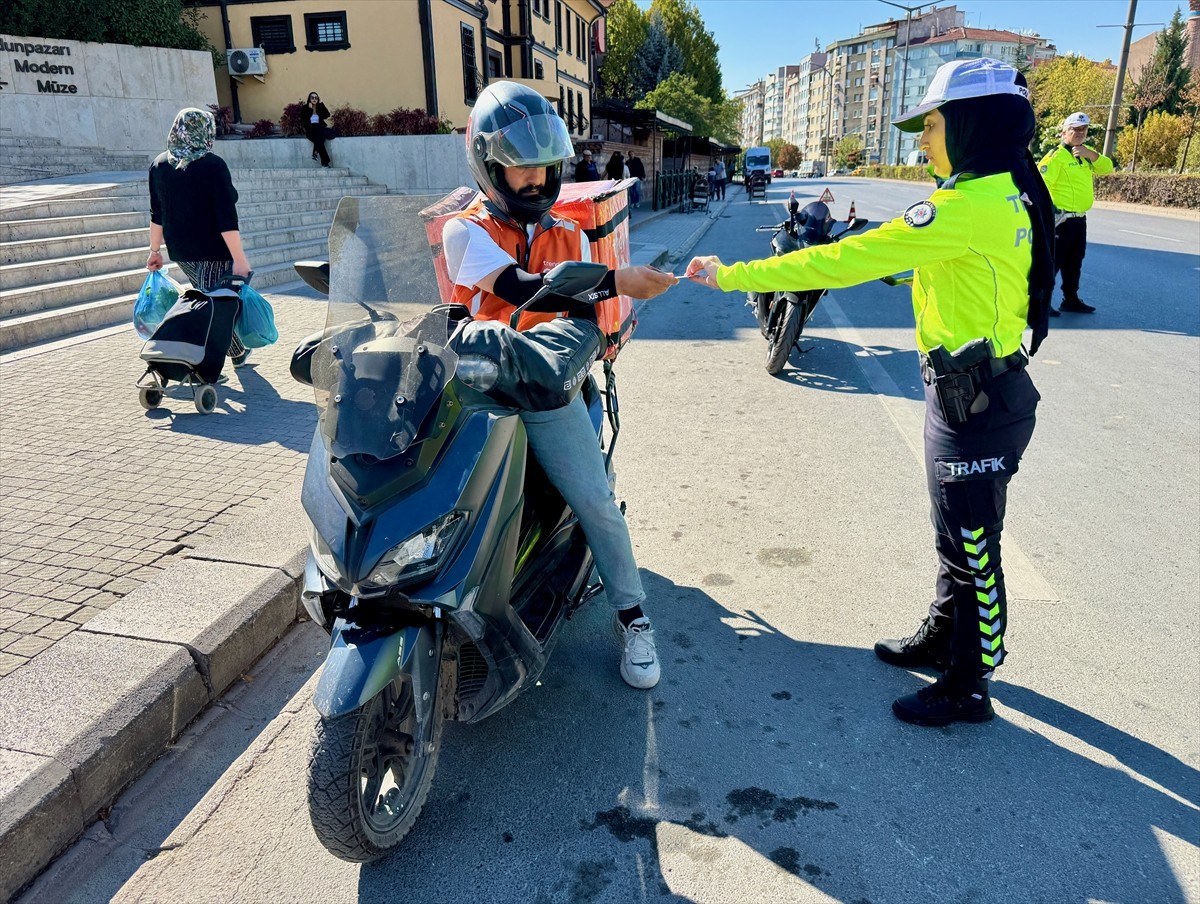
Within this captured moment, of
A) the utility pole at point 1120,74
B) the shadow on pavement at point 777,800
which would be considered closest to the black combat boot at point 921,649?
the shadow on pavement at point 777,800

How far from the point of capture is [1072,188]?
9.34m

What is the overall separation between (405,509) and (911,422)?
4.91m

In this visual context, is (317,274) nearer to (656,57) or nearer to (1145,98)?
(1145,98)

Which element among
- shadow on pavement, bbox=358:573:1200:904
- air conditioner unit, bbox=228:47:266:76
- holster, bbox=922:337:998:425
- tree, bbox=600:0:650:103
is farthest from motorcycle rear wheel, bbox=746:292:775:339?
tree, bbox=600:0:650:103

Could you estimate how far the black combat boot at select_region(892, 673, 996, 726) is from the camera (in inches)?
112

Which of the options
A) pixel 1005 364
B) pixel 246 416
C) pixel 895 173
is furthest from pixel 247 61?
pixel 895 173

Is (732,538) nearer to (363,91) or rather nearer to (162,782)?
(162,782)

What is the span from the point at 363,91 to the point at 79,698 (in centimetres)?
2635

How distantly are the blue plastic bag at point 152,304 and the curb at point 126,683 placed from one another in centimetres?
345

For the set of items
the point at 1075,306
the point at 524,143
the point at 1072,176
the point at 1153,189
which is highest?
the point at 524,143

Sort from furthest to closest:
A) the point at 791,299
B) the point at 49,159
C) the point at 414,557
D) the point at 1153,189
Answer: the point at 1153,189 → the point at 49,159 → the point at 791,299 → the point at 414,557

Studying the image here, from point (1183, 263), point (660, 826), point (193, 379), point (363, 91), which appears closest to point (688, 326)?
point (193, 379)

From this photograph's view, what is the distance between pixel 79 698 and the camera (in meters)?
2.75

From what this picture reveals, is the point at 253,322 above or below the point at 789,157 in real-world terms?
below
